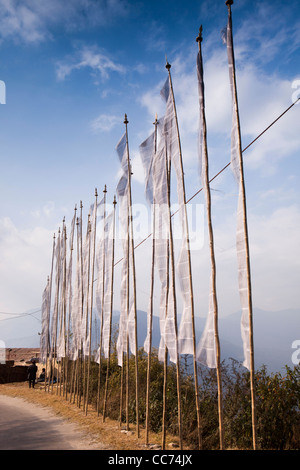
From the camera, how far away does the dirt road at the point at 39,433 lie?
25.5 feet

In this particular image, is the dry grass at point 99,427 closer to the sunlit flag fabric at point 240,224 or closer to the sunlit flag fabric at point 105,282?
the sunlit flag fabric at point 105,282

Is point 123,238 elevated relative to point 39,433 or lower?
elevated

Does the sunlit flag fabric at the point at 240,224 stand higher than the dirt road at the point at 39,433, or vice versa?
the sunlit flag fabric at the point at 240,224

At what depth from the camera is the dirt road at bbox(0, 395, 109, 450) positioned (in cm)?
779

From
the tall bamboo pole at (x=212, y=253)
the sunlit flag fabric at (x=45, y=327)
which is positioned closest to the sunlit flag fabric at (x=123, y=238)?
the tall bamboo pole at (x=212, y=253)

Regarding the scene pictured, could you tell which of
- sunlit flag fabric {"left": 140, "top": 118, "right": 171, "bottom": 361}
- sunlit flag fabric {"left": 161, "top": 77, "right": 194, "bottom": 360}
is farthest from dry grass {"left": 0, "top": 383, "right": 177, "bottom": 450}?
sunlit flag fabric {"left": 161, "top": 77, "right": 194, "bottom": 360}

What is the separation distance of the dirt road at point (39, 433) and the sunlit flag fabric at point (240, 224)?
184 inches

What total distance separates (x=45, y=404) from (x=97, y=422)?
469 centimetres

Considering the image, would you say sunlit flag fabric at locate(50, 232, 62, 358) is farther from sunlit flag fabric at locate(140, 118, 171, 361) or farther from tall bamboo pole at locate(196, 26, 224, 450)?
tall bamboo pole at locate(196, 26, 224, 450)

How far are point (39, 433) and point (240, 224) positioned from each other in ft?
24.2

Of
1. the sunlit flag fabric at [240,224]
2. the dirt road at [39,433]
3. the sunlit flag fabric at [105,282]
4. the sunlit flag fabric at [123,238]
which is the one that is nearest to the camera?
the sunlit flag fabric at [240,224]

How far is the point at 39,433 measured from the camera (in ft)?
29.4

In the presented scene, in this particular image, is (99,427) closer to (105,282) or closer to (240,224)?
(105,282)

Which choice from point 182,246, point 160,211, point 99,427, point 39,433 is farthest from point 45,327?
point 182,246
